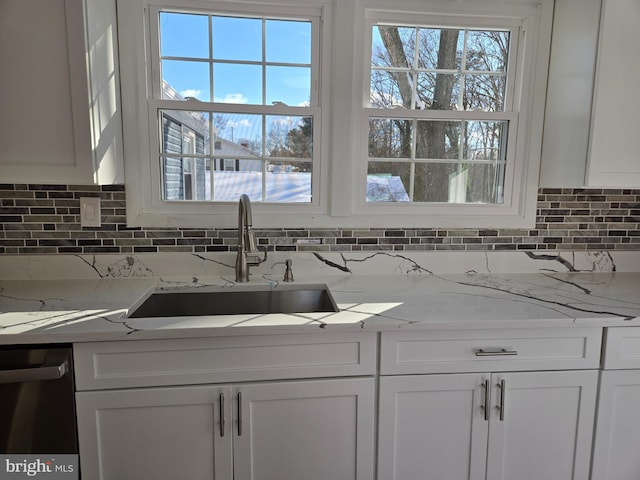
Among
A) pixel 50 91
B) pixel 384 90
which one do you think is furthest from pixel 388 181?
pixel 50 91

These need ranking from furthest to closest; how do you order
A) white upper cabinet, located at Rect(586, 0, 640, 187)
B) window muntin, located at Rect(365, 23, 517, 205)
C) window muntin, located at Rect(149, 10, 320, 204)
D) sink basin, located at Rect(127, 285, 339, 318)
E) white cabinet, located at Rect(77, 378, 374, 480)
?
window muntin, located at Rect(365, 23, 517, 205)
window muntin, located at Rect(149, 10, 320, 204)
sink basin, located at Rect(127, 285, 339, 318)
white upper cabinet, located at Rect(586, 0, 640, 187)
white cabinet, located at Rect(77, 378, 374, 480)

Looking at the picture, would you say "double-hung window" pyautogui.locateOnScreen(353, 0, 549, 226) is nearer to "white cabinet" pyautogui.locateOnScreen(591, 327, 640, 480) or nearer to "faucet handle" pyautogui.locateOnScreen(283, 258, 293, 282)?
"faucet handle" pyautogui.locateOnScreen(283, 258, 293, 282)

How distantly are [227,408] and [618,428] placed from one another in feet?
4.54

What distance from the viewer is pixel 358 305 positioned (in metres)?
1.49

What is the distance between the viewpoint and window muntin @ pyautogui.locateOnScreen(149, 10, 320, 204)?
5.95 ft

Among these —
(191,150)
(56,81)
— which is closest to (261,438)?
(191,150)

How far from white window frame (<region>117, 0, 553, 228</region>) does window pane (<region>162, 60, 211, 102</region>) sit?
0.07 m

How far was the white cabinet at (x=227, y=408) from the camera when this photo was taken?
1276 mm

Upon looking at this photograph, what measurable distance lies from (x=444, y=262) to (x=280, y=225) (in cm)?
81

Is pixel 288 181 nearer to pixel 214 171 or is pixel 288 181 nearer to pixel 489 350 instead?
pixel 214 171

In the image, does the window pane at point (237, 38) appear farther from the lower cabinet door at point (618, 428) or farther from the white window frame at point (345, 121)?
the lower cabinet door at point (618, 428)

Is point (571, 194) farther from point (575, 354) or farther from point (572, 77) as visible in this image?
point (575, 354)

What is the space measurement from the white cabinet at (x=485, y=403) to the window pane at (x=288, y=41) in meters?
1.29

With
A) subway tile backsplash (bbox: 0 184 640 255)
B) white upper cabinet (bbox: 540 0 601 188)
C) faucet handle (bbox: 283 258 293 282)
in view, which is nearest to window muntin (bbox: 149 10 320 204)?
subway tile backsplash (bbox: 0 184 640 255)
